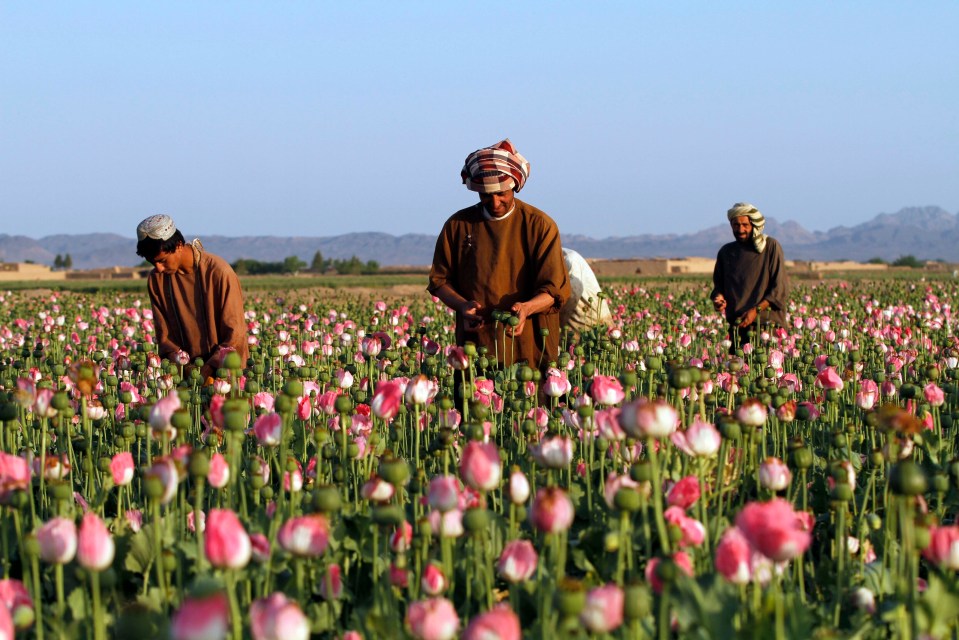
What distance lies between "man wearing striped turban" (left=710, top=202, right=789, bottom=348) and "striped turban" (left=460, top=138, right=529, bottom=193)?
3210mm

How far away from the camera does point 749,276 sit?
877 cm

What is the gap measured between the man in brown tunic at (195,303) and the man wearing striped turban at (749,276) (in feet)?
12.8

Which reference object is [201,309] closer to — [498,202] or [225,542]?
[498,202]

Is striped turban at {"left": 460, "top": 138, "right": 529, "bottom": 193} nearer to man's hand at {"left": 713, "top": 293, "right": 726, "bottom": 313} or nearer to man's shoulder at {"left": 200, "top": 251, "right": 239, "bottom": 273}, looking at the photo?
man's shoulder at {"left": 200, "top": 251, "right": 239, "bottom": 273}

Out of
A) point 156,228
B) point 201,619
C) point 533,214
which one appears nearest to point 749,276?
point 533,214

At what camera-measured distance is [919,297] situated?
56.8 feet

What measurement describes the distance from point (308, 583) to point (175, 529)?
71cm

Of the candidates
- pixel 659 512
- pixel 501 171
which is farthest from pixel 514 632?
pixel 501 171

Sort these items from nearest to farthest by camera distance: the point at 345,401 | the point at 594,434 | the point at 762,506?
the point at 762,506
the point at 345,401
the point at 594,434

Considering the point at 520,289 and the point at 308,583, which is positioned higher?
the point at 520,289

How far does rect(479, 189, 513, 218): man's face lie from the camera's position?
5854 mm

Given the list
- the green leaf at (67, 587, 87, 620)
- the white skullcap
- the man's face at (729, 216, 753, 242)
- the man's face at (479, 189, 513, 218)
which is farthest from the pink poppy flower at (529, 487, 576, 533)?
the man's face at (729, 216, 753, 242)

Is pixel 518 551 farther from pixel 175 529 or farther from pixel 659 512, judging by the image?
pixel 175 529

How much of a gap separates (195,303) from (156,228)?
0.61 m
